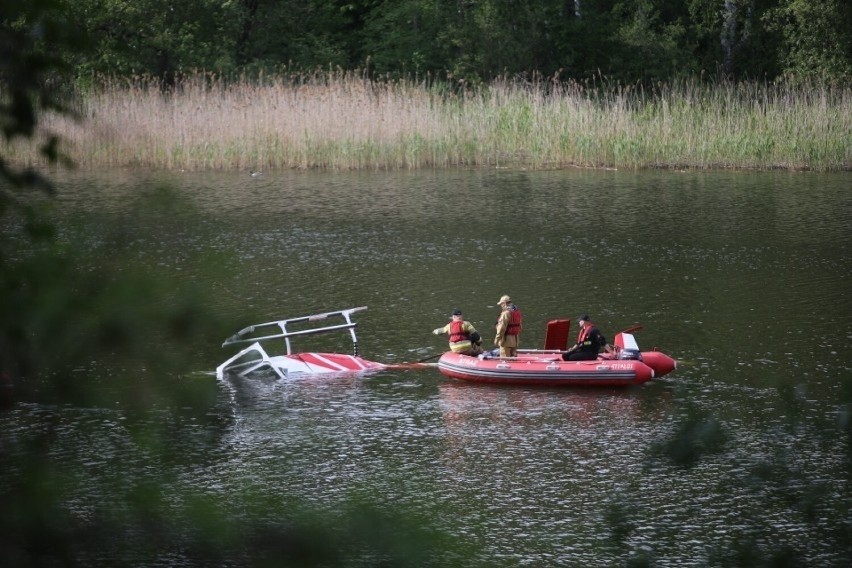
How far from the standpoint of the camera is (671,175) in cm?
3067

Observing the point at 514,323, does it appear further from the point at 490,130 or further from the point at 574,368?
the point at 490,130

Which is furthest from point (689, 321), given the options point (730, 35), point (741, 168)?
point (730, 35)

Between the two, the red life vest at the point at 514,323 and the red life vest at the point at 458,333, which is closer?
the red life vest at the point at 514,323

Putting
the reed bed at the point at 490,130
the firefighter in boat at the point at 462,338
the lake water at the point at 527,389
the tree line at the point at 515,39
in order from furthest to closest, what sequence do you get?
the tree line at the point at 515,39 < the reed bed at the point at 490,130 < the firefighter in boat at the point at 462,338 < the lake water at the point at 527,389

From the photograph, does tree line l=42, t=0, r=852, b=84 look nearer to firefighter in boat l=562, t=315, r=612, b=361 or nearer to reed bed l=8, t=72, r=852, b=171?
reed bed l=8, t=72, r=852, b=171

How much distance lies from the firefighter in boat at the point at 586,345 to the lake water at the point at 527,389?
0.46 m

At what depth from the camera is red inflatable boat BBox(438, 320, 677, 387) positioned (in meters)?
14.1

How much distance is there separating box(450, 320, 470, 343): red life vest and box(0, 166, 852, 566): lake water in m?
0.55

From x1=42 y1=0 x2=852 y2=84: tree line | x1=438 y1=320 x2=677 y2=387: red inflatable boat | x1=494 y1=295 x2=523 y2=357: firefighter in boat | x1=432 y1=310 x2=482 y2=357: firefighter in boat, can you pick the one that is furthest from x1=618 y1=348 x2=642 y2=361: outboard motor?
x1=42 y1=0 x2=852 y2=84: tree line

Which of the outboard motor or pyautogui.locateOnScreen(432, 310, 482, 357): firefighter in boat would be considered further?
A: pyautogui.locateOnScreen(432, 310, 482, 357): firefighter in boat

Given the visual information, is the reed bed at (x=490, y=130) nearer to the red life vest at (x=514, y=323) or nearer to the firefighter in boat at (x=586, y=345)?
the red life vest at (x=514, y=323)

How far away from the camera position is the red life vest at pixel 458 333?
14.9 meters

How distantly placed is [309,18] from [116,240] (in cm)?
4089

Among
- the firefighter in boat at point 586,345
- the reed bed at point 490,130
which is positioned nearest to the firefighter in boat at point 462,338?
the firefighter in boat at point 586,345
